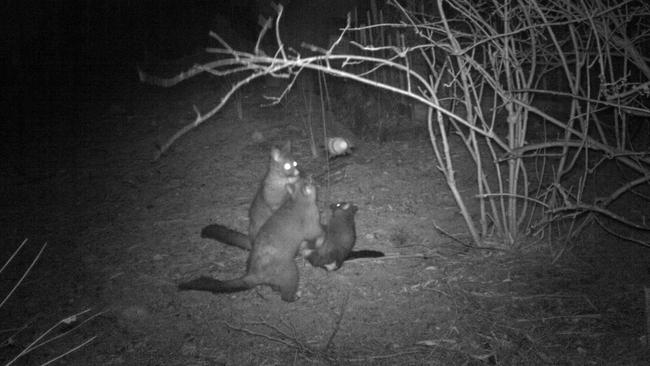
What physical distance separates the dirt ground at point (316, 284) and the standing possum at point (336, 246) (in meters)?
0.10

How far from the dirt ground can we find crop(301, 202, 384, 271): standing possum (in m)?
0.10

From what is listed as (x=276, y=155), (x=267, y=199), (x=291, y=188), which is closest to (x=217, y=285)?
(x=291, y=188)

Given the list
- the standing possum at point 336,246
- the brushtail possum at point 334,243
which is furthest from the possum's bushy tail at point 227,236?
the standing possum at point 336,246

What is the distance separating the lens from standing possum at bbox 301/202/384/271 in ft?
16.2

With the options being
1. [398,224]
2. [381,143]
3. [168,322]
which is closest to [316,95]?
[381,143]

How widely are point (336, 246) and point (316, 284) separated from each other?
1.36ft

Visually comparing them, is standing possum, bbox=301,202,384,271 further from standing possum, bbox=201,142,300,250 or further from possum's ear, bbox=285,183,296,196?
standing possum, bbox=201,142,300,250

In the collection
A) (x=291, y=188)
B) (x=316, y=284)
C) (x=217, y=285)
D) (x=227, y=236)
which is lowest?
→ (x=316, y=284)

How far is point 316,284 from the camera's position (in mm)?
4789

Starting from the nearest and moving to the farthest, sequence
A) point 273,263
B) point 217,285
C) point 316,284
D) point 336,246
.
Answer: point 217,285 < point 273,263 < point 316,284 < point 336,246

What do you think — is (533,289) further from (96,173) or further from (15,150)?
(15,150)

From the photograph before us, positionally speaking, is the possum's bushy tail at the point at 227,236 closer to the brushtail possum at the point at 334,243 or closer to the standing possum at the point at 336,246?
the brushtail possum at the point at 334,243

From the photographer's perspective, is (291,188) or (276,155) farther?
(276,155)

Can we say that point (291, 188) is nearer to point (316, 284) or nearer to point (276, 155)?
point (276, 155)
